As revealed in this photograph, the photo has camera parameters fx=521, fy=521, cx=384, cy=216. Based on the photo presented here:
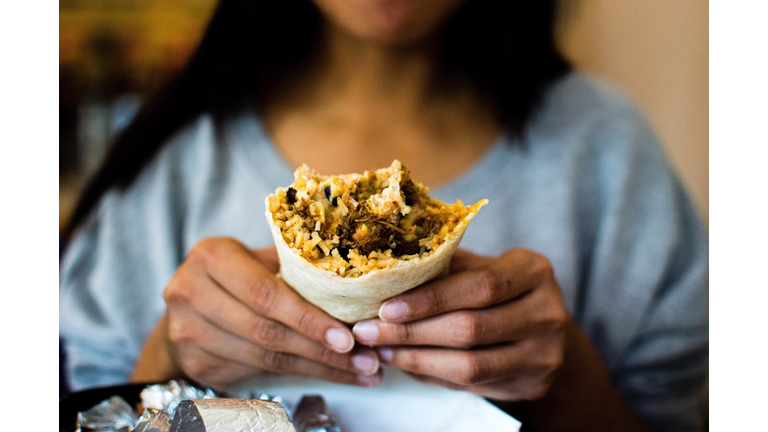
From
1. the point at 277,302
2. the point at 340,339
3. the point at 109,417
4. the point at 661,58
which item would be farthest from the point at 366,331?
the point at 661,58

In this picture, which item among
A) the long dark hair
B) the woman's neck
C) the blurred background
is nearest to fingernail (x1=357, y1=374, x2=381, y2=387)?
the woman's neck

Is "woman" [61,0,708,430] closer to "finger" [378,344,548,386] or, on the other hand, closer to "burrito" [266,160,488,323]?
"finger" [378,344,548,386]

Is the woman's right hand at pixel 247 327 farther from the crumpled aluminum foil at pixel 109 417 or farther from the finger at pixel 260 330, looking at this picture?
the crumpled aluminum foil at pixel 109 417

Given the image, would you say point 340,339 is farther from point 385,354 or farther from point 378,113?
point 378,113

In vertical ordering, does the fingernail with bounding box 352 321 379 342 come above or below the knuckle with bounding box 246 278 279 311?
below

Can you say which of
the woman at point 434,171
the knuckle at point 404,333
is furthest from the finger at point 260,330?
the woman at point 434,171
